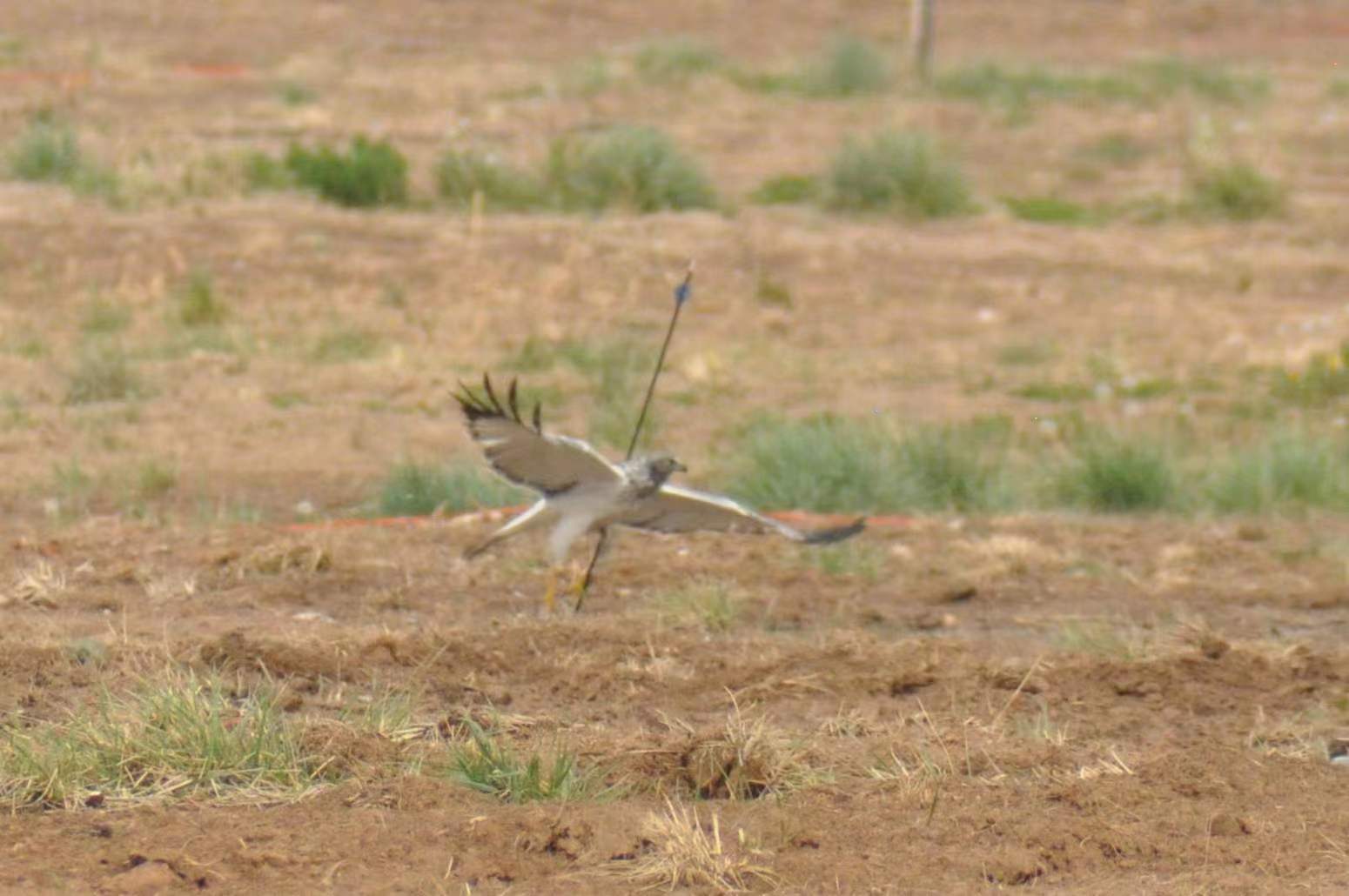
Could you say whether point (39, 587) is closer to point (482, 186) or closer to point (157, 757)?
point (157, 757)

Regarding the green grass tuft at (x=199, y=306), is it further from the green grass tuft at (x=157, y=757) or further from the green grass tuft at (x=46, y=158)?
the green grass tuft at (x=157, y=757)

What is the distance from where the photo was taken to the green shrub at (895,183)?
2020cm

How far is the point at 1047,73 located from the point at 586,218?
15349 mm

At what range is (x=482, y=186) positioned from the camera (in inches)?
755

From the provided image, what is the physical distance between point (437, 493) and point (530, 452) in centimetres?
323

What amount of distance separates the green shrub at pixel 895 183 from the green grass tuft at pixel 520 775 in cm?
1493

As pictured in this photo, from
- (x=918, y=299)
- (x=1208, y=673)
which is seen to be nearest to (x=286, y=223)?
(x=918, y=299)

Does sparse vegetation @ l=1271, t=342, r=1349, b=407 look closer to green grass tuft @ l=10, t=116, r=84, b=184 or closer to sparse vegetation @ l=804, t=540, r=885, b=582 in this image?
sparse vegetation @ l=804, t=540, r=885, b=582

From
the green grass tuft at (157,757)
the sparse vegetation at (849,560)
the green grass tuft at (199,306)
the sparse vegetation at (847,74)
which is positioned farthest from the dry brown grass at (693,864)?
the sparse vegetation at (847,74)

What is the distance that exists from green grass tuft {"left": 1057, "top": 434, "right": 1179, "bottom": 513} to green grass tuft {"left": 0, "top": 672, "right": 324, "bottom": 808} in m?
6.05

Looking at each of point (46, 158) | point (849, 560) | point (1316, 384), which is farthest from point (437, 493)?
point (46, 158)

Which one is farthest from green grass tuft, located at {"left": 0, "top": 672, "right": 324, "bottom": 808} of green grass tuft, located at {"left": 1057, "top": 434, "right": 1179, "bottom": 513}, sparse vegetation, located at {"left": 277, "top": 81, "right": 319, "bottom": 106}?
sparse vegetation, located at {"left": 277, "top": 81, "right": 319, "bottom": 106}

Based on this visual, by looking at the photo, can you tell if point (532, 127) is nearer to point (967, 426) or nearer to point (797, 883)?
point (967, 426)

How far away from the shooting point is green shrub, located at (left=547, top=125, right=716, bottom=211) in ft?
63.4
